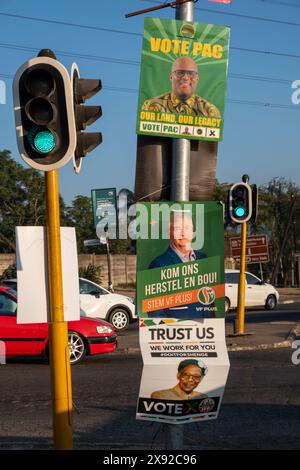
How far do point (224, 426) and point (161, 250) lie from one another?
3287 millimetres

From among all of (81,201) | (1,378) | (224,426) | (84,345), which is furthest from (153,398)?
(81,201)

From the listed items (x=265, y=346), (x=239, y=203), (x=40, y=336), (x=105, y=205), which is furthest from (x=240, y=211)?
(x=105, y=205)

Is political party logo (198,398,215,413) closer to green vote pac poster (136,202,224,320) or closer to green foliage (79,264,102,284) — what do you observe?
green vote pac poster (136,202,224,320)

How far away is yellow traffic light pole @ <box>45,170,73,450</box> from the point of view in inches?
209

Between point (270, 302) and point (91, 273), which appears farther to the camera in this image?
point (91, 273)

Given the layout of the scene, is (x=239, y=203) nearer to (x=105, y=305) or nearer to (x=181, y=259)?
(x=105, y=305)

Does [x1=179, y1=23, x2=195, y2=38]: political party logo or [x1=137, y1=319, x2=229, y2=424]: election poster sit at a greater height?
[x1=179, y1=23, x2=195, y2=38]: political party logo

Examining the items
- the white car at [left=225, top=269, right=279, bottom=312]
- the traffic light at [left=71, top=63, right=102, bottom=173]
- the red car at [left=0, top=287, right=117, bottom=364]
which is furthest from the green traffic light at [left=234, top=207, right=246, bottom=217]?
the white car at [left=225, top=269, right=279, bottom=312]

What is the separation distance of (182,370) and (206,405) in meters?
0.32

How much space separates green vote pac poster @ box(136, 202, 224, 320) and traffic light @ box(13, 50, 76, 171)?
802 mm

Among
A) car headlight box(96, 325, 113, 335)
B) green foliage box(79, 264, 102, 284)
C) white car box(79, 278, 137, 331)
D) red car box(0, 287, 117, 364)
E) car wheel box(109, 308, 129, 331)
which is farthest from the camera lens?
green foliage box(79, 264, 102, 284)

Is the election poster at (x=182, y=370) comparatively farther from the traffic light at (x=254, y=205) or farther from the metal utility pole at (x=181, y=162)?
the traffic light at (x=254, y=205)

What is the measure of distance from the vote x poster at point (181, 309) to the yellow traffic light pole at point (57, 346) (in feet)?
2.14

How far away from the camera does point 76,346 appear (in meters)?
13.9
